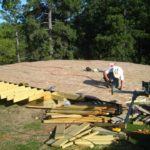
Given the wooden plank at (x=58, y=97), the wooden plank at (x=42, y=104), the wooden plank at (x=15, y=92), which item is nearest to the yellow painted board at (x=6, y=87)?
the wooden plank at (x=15, y=92)

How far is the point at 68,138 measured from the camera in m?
10.3

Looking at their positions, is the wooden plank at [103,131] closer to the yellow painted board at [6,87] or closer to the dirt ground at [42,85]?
the dirt ground at [42,85]

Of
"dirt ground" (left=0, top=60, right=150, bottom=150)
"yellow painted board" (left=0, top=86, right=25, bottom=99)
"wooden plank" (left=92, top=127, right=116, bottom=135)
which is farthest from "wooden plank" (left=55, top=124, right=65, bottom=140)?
"yellow painted board" (left=0, top=86, right=25, bottom=99)

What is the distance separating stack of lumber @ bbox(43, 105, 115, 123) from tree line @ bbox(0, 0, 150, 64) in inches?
992

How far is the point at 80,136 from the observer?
10.6 meters

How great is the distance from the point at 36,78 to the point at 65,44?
21.8m

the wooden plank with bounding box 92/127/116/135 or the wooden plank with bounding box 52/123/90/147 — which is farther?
the wooden plank with bounding box 92/127/116/135

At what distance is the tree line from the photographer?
127ft

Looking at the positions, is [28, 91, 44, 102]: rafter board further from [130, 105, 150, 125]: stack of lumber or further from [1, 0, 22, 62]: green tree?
[1, 0, 22, 62]: green tree

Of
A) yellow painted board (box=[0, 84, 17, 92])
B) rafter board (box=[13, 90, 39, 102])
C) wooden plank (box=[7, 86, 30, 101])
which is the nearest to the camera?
rafter board (box=[13, 90, 39, 102])

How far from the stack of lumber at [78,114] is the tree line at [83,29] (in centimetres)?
2520

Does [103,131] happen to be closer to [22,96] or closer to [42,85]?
[22,96]

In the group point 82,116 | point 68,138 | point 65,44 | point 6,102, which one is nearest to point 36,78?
point 6,102

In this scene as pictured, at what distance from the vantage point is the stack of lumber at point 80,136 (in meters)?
10.2
